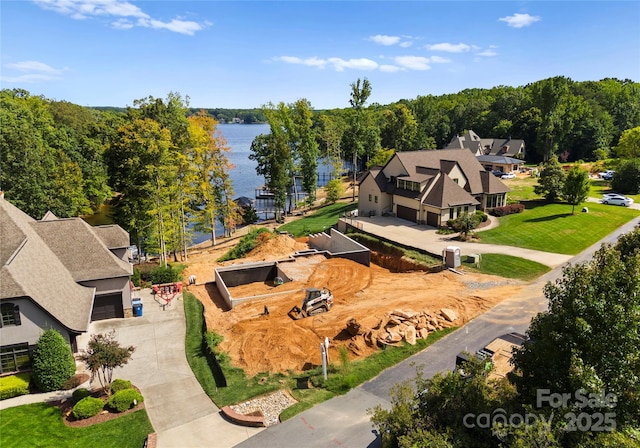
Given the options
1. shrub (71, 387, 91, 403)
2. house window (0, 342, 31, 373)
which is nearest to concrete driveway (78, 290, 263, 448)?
shrub (71, 387, 91, 403)

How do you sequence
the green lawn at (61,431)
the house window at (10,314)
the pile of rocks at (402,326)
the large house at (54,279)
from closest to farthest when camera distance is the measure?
the green lawn at (61,431) < the house window at (10,314) < the large house at (54,279) < the pile of rocks at (402,326)

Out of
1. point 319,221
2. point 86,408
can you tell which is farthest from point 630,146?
point 86,408

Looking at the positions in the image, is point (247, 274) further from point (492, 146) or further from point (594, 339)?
point (492, 146)

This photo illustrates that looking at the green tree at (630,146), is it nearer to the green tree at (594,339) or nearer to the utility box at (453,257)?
the utility box at (453,257)

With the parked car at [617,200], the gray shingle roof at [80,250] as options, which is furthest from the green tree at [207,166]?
the parked car at [617,200]

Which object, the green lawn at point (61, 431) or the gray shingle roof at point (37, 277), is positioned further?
the gray shingle roof at point (37, 277)

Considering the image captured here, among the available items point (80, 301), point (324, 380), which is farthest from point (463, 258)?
point (80, 301)

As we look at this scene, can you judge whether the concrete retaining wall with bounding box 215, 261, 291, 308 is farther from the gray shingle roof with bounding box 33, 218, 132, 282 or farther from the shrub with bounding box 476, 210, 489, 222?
the shrub with bounding box 476, 210, 489, 222
